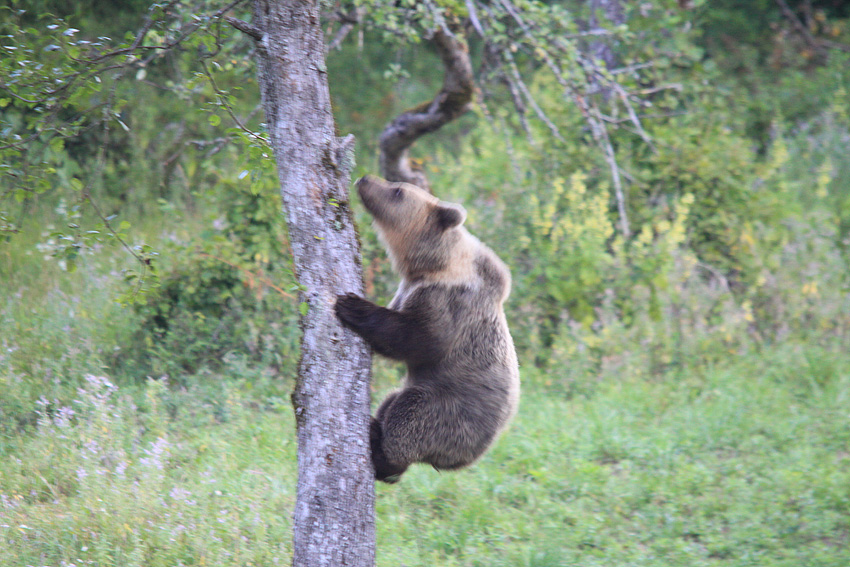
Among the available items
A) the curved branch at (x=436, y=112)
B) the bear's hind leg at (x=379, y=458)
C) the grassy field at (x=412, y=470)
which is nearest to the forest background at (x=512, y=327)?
the grassy field at (x=412, y=470)

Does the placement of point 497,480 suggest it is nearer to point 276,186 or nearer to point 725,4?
point 276,186

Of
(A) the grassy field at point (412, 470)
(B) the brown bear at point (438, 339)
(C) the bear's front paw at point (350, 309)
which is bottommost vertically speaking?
(A) the grassy field at point (412, 470)

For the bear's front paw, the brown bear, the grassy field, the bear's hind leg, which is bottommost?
the grassy field

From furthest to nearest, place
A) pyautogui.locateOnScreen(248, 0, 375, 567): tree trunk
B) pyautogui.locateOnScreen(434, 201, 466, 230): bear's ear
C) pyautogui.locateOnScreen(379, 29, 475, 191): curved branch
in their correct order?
pyautogui.locateOnScreen(379, 29, 475, 191): curved branch < pyautogui.locateOnScreen(434, 201, 466, 230): bear's ear < pyautogui.locateOnScreen(248, 0, 375, 567): tree trunk

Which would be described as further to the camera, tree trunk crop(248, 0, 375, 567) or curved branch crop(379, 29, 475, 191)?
curved branch crop(379, 29, 475, 191)

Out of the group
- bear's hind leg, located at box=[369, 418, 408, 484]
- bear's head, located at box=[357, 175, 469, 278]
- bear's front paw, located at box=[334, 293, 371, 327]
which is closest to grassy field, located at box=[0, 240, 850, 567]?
bear's hind leg, located at box=[369, 418, 408, 484]

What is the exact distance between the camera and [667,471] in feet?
16.8

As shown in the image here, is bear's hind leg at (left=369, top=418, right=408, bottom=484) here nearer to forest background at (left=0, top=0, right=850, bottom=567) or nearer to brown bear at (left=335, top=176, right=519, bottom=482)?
brown bear at (left=335, top=176, right=519, bottom=482)

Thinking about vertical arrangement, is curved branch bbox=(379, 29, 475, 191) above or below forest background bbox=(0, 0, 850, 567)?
above

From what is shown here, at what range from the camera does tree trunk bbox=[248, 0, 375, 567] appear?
9.82 ft

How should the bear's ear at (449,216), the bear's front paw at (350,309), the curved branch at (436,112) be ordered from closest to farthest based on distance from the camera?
1. the bear's front paw at (350,309)
2. the bear's ear at (449,216)
3. the curved branch at (436,112)

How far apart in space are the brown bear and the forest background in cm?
80

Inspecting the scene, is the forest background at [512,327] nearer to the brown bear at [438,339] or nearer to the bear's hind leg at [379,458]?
the bear's hind leg at [379,458]

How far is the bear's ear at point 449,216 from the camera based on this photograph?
394cm
